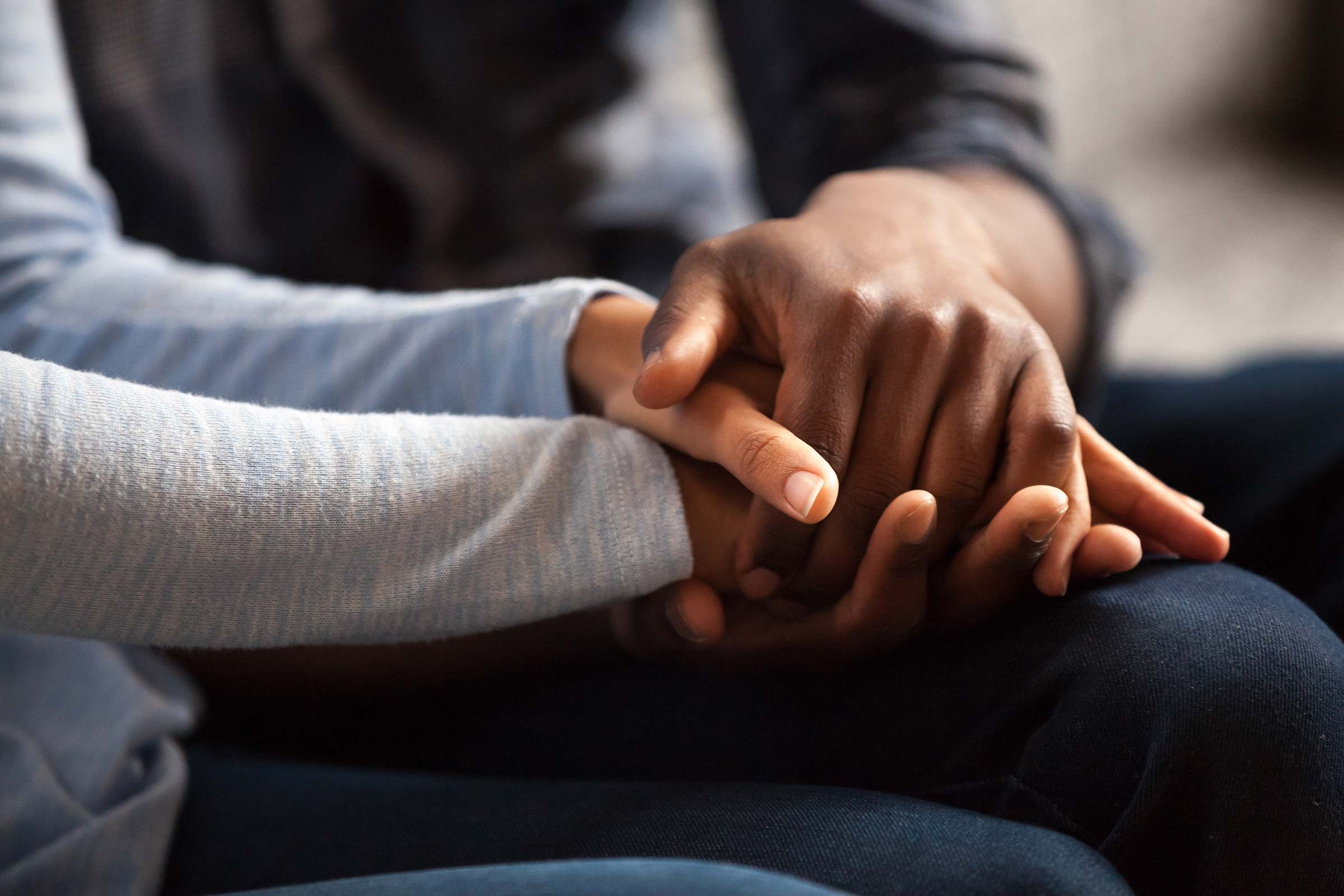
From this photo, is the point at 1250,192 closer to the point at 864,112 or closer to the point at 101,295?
the point at 864,112

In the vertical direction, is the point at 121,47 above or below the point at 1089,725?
above

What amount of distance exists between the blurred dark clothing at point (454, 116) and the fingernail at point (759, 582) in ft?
1.07

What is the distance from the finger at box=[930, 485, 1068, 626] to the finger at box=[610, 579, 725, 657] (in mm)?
81

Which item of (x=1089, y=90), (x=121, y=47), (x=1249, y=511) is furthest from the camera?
(x=1089, y=90)

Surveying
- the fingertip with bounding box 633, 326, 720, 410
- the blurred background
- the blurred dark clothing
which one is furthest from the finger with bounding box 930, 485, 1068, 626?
the blurred background

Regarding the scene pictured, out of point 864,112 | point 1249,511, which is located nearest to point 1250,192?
point 864,112

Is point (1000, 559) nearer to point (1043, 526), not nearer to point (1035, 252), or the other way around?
point (1043, 526)

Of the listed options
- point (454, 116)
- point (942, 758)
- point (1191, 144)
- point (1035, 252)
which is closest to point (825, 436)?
point (942, 758)

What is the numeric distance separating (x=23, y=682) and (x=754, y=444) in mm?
292

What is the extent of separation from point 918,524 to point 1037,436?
56mm

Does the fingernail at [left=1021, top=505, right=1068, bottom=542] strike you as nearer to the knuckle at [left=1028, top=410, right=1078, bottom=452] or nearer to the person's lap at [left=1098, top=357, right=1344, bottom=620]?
the knuckle at [left=1028, top=410, right=1078, bottom=452]

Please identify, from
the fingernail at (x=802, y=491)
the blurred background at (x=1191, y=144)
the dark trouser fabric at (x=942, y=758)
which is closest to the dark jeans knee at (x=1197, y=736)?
the dark trouser fabric at (x=942, y=758)

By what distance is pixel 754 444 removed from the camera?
0.32 meters

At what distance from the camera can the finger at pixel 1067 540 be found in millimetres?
338
